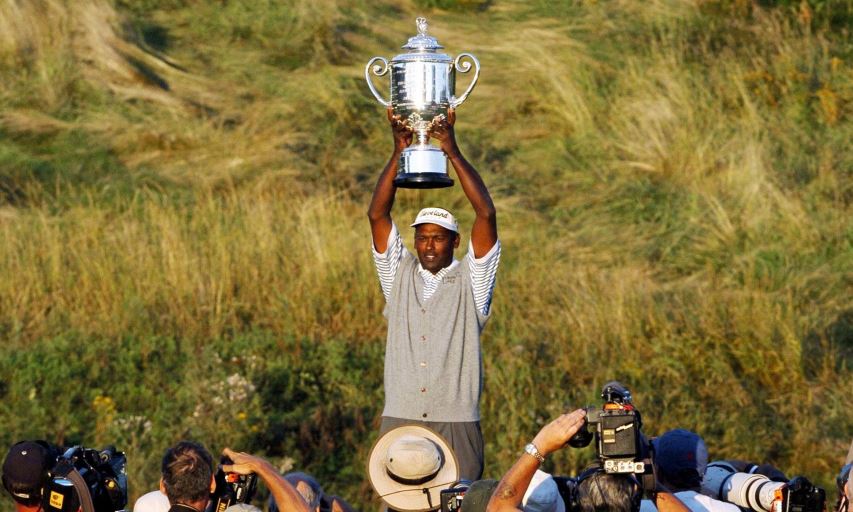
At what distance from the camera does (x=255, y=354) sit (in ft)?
29.6

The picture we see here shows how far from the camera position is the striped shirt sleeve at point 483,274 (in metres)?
6.02

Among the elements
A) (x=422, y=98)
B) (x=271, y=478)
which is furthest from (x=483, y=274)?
(x=271, y=478)

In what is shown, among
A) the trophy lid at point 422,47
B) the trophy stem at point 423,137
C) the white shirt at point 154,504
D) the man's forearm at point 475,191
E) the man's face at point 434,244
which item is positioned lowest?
the white shirt at point 154,504

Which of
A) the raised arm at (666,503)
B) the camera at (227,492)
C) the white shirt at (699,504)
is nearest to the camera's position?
the raised arm at (666,503)

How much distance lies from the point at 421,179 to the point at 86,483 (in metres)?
1.93

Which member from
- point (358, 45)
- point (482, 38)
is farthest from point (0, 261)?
point (482, 38)

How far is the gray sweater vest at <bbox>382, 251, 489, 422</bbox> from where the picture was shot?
5965 mm

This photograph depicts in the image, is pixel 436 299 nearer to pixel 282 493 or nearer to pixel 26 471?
pixel 282 493

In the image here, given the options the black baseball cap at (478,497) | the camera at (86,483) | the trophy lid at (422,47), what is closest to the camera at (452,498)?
the black baseball cap at (478,497)

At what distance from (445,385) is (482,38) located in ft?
23.7

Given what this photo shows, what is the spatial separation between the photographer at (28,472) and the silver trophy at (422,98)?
1964mm

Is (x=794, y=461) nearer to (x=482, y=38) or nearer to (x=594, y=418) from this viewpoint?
(x=594, y=418)

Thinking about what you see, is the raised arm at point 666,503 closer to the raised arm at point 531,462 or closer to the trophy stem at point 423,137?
the raised arm at point 531,462

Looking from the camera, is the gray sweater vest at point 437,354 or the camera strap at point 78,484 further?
the gray sweater vest at point 437,354
